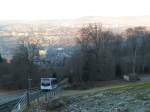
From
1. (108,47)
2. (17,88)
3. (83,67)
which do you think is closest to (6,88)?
(17,88)

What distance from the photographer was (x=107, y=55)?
54938mm

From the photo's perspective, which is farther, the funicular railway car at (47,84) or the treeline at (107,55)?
the treeline at (107,55)

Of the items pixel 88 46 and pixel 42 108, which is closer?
pixel 42 108

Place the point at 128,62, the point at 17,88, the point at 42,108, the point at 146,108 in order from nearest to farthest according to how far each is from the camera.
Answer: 1. the point at 146,108
2. the point at 42,108
3. the point at 17,88
4. the point at 128,62

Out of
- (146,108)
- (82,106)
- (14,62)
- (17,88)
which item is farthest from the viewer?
(14,62)

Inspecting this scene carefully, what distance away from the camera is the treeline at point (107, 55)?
5212cm

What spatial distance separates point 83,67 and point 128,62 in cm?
872

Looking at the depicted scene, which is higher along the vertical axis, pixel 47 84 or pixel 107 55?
pixel 107 55

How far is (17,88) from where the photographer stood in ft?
165

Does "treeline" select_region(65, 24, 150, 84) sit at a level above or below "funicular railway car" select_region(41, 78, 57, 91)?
above

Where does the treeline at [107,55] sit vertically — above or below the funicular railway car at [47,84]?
above

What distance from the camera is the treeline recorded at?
52.1 metres

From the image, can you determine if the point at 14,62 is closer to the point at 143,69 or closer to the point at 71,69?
the point at 71,69

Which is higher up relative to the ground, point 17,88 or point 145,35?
point 145,35
